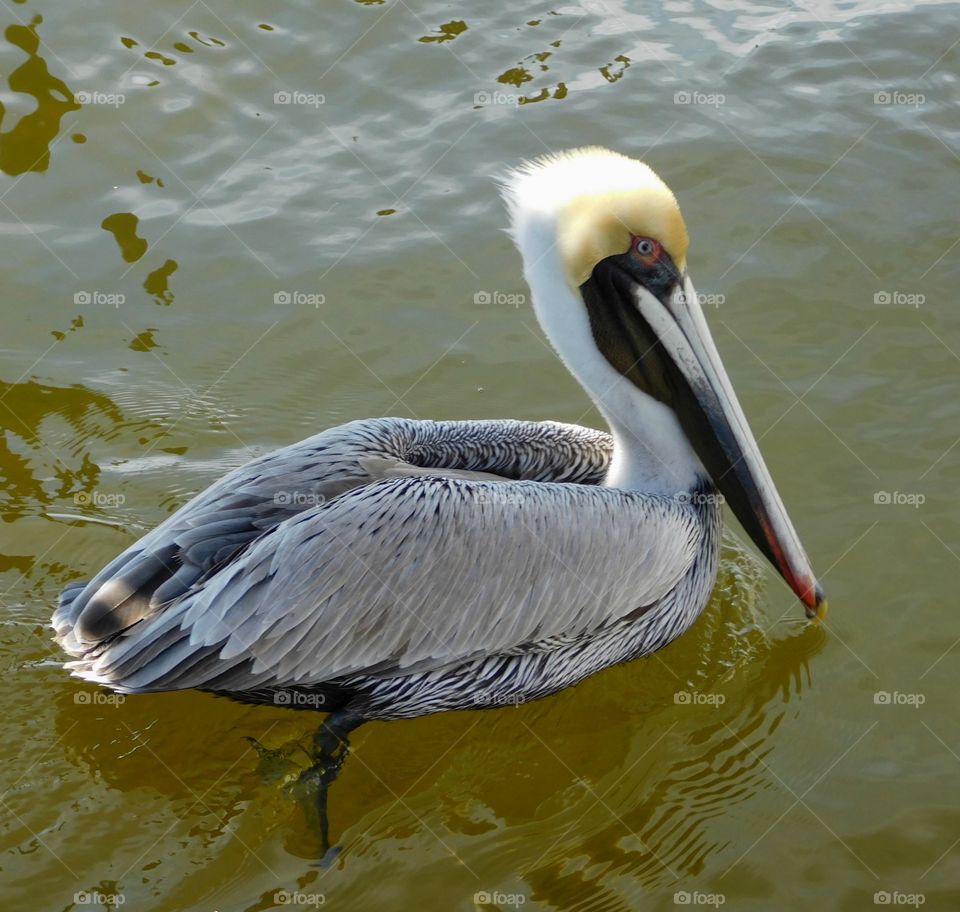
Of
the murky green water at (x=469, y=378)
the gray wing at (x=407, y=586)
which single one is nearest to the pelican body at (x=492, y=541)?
the gray wing at (x=407, y=586)

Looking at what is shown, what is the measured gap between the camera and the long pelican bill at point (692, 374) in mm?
4285

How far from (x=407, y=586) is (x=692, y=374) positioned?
1.28 m

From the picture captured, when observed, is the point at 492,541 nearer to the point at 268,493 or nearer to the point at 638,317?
the point at 268,493

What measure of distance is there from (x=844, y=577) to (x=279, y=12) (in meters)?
5.54

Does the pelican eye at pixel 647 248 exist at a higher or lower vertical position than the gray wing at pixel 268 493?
higher

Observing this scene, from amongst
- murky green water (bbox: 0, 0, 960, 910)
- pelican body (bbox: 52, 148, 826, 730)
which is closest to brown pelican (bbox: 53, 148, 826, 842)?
pelican body (bbox: 52, 148, 826, 730)

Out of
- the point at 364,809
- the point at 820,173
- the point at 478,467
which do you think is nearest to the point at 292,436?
the point at 478,467

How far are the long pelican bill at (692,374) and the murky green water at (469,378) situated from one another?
730 mm

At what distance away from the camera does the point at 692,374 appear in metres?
4.30

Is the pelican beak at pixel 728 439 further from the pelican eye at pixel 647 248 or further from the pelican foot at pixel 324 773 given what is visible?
the pelican foot at pixel 324 773

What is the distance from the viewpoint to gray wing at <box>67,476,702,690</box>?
3977 millimetres

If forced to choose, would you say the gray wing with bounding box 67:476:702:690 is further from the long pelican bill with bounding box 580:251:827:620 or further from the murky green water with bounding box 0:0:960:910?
the murky green water with bounding box 0:0:960:910

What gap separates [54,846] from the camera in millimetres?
4070

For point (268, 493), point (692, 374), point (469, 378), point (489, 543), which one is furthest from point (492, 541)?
point (469, 378)
